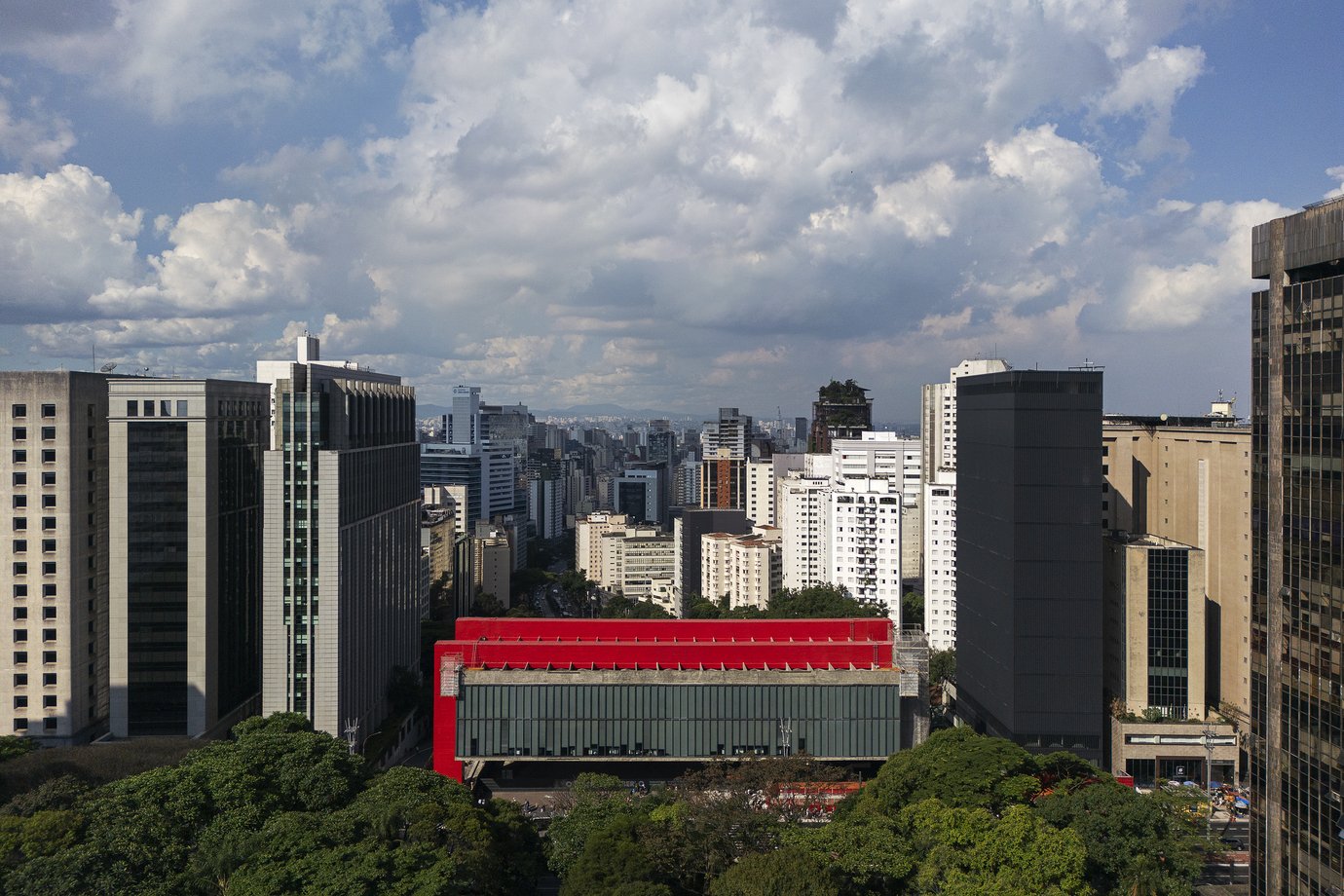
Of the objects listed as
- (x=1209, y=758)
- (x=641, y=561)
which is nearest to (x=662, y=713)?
(x=1209, y=758)

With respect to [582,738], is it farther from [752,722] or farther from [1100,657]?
[1100,657]

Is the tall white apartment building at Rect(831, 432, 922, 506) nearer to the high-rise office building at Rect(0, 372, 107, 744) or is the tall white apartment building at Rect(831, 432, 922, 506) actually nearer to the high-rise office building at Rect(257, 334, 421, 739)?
the high-rise office building at Rect(257, 334, 421, 739)

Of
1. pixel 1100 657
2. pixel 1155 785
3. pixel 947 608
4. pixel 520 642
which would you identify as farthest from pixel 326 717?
pixel 947 608

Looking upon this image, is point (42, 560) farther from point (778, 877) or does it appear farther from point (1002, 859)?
point (1002, 859)

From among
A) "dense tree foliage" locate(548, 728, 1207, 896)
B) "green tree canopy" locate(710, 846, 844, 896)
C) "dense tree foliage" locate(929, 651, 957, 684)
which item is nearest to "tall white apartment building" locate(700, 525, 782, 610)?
"dense tree foliage" locate(929, 651, 957, 684)

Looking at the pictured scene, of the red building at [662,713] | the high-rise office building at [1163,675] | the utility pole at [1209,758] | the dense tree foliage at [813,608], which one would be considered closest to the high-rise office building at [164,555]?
the red building at [662,713]

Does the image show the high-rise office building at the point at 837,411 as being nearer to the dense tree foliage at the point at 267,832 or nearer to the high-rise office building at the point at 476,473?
the high-rise office building at the point at 476,473
